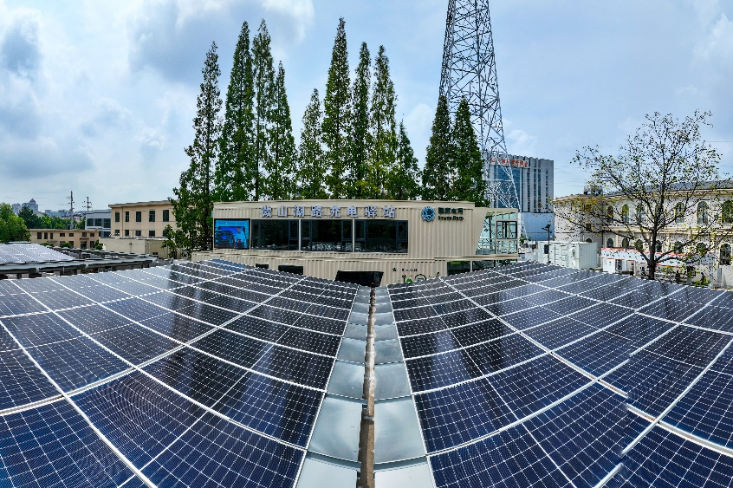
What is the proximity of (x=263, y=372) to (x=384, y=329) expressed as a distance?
346 centimetres

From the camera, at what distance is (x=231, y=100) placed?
103 ft

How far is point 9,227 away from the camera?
237 feet

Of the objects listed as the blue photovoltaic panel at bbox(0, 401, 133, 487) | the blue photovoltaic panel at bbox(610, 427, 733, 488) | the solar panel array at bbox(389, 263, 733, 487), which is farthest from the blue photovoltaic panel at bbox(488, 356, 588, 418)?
the blue photovoltaic panel at bbox(0, 401, 133, 487)

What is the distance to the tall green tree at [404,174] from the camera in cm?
3195

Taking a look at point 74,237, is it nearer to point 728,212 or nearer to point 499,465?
point 499,465

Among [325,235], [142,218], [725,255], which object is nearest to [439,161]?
[325,235]

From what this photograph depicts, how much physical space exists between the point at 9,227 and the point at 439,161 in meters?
92.0

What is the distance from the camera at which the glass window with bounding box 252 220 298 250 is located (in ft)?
79.2

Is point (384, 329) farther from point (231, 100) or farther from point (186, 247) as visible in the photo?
point (231, 100)

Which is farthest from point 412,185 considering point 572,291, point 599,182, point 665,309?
point 665,309

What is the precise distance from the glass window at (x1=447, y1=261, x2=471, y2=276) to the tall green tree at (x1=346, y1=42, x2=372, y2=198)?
10360 mm

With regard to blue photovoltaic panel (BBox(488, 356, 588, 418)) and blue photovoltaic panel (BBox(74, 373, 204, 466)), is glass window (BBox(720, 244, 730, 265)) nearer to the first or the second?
blue photovoltaic panel (BBox(488, 356, 588, 418))

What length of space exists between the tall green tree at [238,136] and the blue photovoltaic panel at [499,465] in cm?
2985

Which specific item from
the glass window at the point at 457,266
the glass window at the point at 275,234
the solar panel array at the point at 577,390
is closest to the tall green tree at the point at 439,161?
the glass window at the point at 457,266
